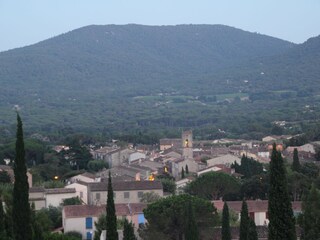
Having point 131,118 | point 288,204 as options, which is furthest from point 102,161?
point 131,118

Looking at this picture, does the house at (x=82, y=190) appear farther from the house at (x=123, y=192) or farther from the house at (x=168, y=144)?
the house at (x=168, y=144)

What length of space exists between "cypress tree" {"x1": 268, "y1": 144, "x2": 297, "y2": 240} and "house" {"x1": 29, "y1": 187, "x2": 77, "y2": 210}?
78.5ft

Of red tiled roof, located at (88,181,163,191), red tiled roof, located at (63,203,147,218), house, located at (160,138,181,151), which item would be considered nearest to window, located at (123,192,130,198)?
red tiled roof, located at (88,181,163,191)

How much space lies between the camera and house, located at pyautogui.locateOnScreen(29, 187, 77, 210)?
1590 inches

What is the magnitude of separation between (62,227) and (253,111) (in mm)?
107301

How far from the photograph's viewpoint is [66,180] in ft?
166

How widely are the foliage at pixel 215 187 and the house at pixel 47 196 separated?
6673 millimetres

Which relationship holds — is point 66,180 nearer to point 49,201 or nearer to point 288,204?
point 49,201

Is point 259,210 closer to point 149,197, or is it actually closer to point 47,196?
point 149,197

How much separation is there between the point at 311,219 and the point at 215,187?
16.8 metres

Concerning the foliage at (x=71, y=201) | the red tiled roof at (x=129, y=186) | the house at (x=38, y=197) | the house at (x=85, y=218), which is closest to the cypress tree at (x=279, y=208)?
the house at (x=85, y=218)

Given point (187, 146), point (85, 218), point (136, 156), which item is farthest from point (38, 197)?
point (136, 156)

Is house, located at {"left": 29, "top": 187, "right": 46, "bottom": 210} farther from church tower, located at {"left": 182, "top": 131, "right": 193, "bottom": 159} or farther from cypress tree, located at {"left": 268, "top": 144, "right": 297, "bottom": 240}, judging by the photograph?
cypress tree, located at {"left": 268, "top": 144, "right": 297, "bottom": 240}

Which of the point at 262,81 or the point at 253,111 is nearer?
the point at 253,111
